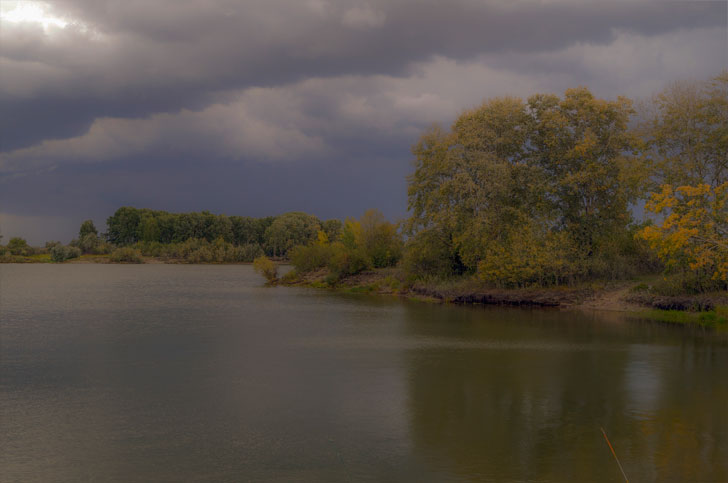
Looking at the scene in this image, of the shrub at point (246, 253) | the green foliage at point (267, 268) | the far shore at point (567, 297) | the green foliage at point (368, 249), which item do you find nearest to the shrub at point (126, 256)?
the shrub at point (246, 253)

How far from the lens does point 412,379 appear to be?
56.2 feet

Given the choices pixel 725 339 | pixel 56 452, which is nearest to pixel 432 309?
pixel 725 339

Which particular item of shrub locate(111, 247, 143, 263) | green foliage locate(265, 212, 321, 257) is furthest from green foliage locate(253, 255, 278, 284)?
shrub locate(111, 247, 143, 263)

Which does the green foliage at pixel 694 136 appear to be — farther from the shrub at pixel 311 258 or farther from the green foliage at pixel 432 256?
the shrub at pixel 311 258

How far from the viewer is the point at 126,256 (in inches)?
5723

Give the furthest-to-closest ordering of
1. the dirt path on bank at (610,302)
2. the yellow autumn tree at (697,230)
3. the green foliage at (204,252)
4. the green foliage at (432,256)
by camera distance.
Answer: the green foliage at (204,252) → the green foliage at (432,256) → the dirt path on bank at (610,302) → the yellow autumn tree at (697,230)

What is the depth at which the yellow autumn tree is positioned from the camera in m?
27.4

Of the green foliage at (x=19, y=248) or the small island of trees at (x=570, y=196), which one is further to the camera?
the green foliage at (x=19, y=248)

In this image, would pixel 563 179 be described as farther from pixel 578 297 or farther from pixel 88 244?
pixel 88 244

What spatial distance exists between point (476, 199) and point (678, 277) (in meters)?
14.8

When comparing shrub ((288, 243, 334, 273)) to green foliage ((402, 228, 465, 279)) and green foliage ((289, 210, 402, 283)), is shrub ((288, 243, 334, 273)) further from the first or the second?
green foliage ((402, 228, 465, 279))

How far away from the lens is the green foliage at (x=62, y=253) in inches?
5640

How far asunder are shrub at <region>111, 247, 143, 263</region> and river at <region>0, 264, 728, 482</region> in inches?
4818

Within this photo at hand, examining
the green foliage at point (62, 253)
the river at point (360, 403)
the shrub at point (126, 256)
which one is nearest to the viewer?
the river at point (360, 403)
